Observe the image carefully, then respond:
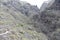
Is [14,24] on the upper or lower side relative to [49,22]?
lower

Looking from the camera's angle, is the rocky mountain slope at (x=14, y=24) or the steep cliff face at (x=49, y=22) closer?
the rocky mountain slope at (x=14, y=24)

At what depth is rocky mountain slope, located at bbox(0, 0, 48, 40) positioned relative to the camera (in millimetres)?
16180

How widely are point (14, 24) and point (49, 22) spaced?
666 centimetres

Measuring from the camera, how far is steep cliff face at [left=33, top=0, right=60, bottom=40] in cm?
2529

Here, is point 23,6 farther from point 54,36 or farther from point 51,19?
point 54,36

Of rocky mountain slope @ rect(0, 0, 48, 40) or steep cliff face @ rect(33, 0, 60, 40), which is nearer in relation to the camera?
rocky mountain slope @ rect(0, 0, 48, 40)

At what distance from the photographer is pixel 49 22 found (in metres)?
28.1

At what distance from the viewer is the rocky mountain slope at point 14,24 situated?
16180 millimetres

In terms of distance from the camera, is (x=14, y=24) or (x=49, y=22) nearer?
(x=14, y=24)

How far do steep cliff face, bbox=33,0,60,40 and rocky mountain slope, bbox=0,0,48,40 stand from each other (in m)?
1.14

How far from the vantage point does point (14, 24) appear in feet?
82.6

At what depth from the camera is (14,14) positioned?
32.5 m

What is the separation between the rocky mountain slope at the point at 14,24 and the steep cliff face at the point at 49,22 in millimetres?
1138

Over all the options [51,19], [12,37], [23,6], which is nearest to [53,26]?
[51,19]
